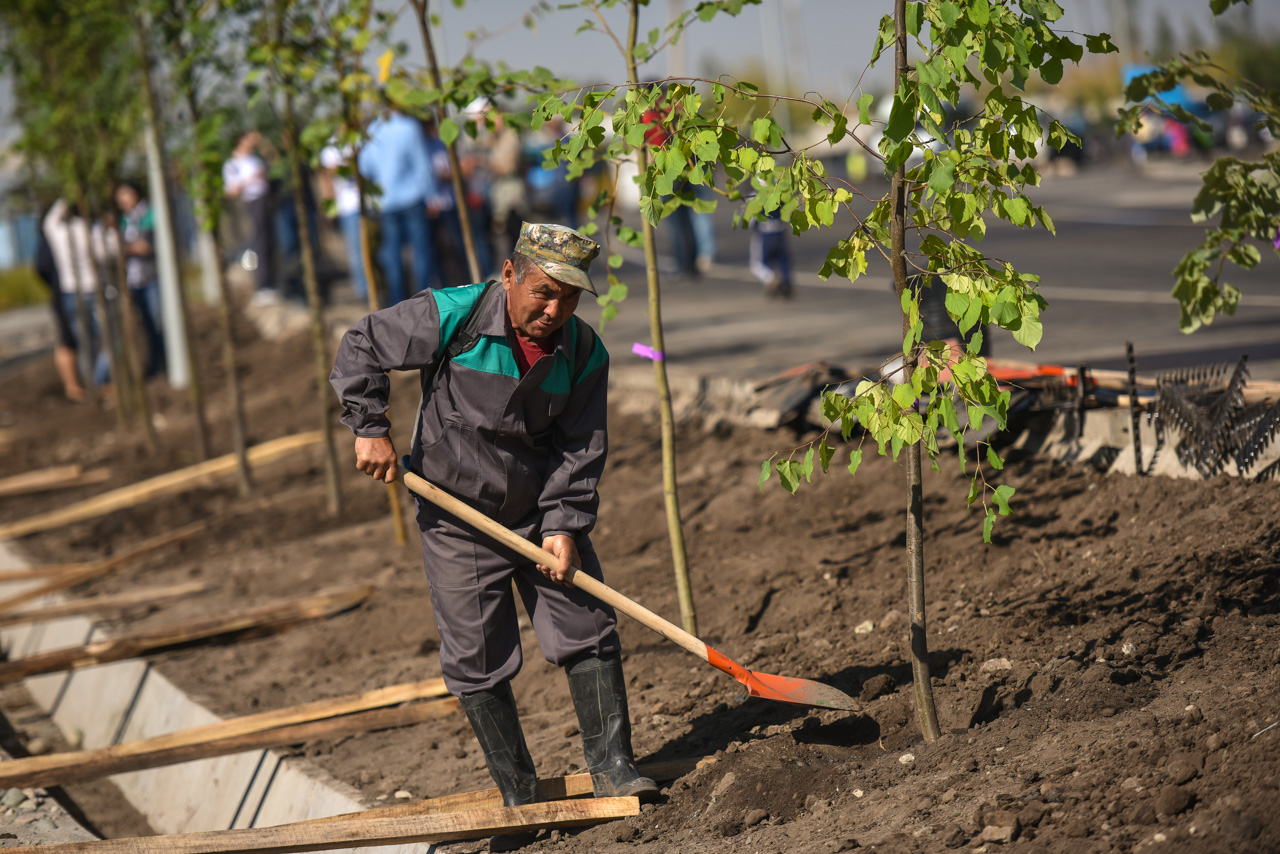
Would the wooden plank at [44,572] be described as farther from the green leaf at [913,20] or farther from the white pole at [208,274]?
the white pole at [208,274]

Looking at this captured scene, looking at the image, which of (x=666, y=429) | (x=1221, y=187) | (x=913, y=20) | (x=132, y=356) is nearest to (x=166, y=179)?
(x=132, y=356)

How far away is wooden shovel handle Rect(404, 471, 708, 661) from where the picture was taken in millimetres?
3668

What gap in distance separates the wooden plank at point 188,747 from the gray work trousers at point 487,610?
1268mm

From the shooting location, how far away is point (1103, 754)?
3.27 m

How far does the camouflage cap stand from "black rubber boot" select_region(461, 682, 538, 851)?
4.29 feet

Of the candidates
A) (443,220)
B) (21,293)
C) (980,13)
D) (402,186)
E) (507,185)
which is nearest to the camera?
(980,13)

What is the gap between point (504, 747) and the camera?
3.84m

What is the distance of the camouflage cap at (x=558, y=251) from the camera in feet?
11.5

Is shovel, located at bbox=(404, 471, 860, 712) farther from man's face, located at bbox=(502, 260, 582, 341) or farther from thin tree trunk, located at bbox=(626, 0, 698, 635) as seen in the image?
thin tree trunk, located at bbox=(626, 0, 698, 635)

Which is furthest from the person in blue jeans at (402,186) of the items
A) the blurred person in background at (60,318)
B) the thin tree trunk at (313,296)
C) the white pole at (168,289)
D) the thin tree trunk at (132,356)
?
the blurred person in background at (60,318)

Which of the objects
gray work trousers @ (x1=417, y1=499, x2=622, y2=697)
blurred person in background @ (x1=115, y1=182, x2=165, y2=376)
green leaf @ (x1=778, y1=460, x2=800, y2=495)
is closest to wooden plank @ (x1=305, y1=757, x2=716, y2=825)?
gray work trousers @ (x1=417, y1=499, x2=622, y2=697)

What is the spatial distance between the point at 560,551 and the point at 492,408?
475 millimetres

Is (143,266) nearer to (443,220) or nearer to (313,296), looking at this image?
(443,220)

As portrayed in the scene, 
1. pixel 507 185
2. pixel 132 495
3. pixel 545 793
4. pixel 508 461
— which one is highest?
pixel 507 185
